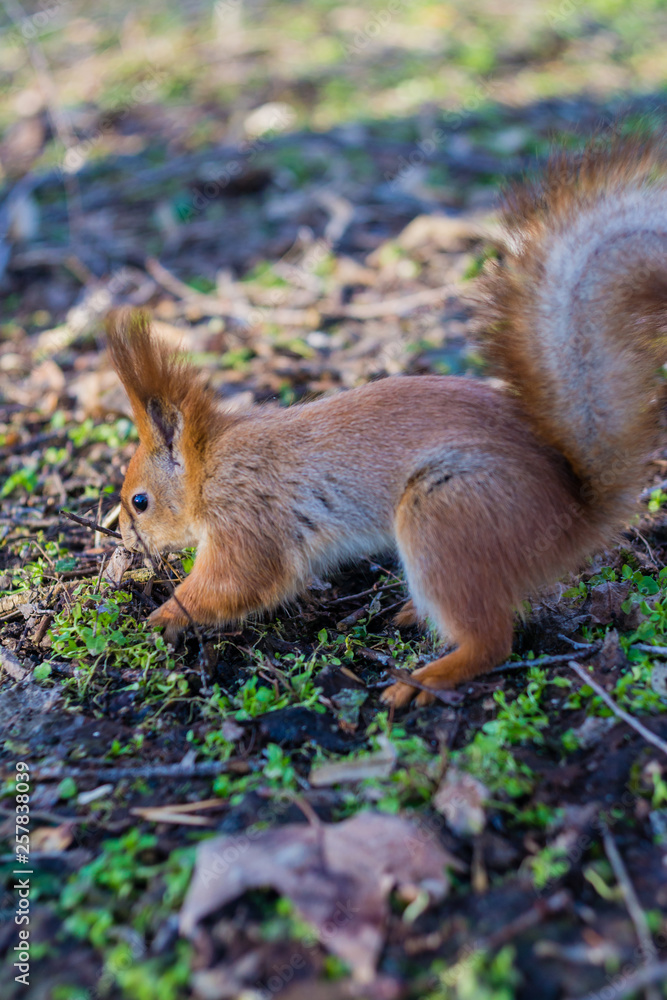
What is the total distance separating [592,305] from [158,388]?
1.71 meters

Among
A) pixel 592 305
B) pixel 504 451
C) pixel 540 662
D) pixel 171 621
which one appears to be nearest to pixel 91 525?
pixel 171 621

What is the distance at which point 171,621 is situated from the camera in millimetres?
3018

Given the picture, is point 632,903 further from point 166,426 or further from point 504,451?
point 166,426

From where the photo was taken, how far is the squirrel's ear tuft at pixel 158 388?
3150mm

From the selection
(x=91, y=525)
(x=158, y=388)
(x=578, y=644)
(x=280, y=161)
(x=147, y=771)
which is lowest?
(x=578, y=644)

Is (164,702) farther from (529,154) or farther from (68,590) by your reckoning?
(529,154)

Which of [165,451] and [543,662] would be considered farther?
[165,451]

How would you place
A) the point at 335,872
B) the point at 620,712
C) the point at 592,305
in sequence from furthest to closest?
1. the point at 592,305
2. the point at 620,712
3. the point at 335,872

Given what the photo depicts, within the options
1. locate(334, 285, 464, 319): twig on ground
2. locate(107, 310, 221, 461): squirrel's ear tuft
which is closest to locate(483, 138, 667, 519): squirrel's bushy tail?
locate(107, 310, 221, 461): squirrel's ear tuft

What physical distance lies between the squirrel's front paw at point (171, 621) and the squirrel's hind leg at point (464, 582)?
2.83ft

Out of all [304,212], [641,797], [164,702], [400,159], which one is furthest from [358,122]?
[641,797]

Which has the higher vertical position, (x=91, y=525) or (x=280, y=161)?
(x=280, y=161)

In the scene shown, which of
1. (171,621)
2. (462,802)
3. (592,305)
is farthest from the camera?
(171,621)

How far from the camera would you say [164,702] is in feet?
8.89
